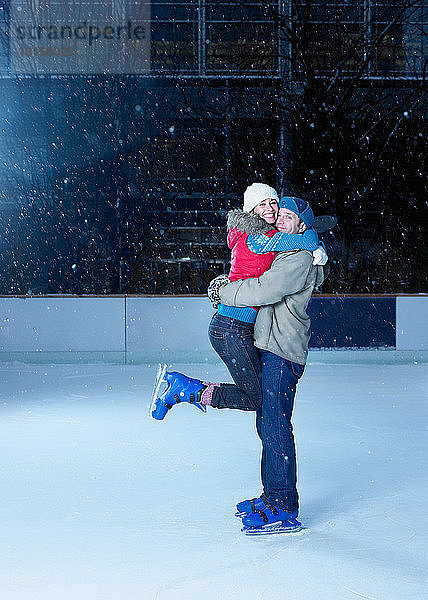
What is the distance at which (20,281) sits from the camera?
13.5m

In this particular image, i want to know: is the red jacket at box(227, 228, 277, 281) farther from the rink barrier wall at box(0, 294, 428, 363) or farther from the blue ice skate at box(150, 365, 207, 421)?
the rink barrier wall at box(0, 294, 428, 363)

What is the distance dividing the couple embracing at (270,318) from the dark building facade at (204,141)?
8.87 metres

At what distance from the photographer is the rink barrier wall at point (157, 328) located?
25.7 ft

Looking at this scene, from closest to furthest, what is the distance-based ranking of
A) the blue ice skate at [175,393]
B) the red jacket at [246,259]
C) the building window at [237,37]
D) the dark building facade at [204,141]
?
1. the red jacket at [246,259]
2. the blue ice skate at [175,393]
3. the dark building facade at [204,141]
4. the building window at [237,37]

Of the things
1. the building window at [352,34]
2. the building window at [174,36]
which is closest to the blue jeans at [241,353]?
the building window at [352,34]

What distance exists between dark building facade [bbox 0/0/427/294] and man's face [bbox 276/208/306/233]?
8910 mm

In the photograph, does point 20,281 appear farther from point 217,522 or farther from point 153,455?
point 217,522

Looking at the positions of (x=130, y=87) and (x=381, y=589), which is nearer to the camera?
(x=381, y=589)

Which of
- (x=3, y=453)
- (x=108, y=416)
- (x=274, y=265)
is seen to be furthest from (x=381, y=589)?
(x=108, y=416)

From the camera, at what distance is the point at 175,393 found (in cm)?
298

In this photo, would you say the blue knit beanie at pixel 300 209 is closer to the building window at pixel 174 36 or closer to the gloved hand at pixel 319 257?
the gloved hand at pixel 319 257

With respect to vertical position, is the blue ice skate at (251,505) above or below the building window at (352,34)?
below

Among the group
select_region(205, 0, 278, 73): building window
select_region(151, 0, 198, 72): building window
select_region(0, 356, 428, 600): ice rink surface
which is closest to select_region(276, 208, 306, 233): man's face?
select_region(0, 356, 428, 600): ice rink surface

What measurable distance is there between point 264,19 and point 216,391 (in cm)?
1184
